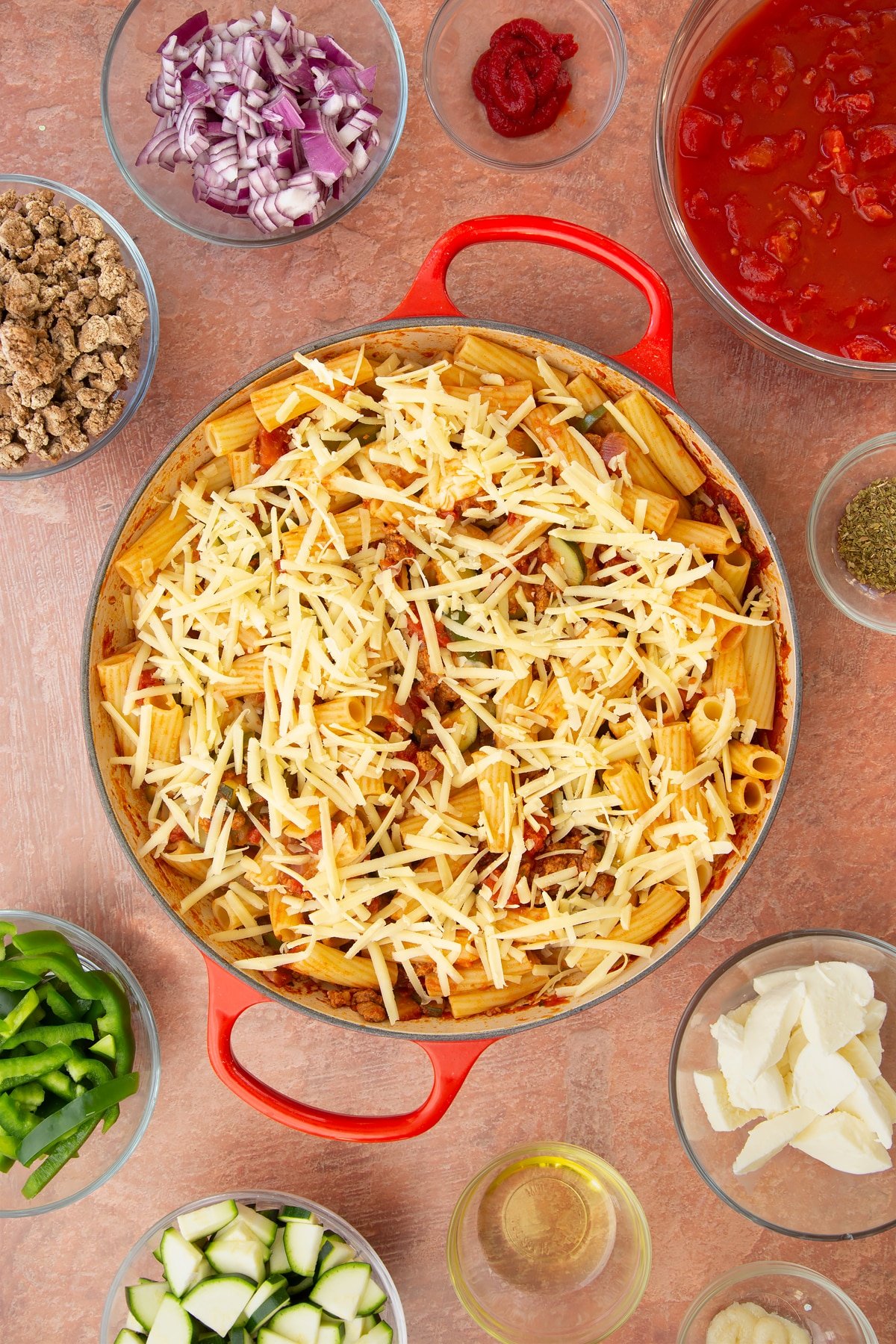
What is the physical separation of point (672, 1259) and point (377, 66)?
282 centimetres

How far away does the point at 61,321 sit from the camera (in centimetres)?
196

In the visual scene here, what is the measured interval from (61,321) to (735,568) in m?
1.43

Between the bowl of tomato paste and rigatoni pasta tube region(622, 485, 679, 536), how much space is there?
46 cm

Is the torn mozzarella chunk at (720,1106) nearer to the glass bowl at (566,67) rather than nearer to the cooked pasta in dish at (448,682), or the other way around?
the cooked pasta in dish at (448,682)

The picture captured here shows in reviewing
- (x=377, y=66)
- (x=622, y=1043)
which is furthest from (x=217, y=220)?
(x=622, y=1043)

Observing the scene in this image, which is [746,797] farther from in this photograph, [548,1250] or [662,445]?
[548,1250]

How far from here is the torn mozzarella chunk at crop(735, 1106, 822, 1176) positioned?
6.77 ft

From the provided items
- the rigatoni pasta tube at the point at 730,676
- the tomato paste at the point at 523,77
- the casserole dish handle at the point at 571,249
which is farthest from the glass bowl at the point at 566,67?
the rigatoni pasta tube at the point at 730,676

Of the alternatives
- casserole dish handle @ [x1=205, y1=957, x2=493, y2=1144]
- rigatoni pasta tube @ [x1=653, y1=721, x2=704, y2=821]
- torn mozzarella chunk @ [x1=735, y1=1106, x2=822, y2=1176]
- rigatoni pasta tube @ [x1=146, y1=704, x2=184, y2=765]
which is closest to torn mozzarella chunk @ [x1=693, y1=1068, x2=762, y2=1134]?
torn mozzarella chunk @ [x1=735, y1=1106, x2=822, y2=1176]

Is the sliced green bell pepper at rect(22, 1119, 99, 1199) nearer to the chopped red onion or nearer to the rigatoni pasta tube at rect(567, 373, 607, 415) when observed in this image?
the rigatoni pasta tube at rect(567, 373, 607, 415)

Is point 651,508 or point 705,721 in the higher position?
point 651,508

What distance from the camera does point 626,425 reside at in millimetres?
1927

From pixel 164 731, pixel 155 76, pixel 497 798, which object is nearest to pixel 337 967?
pixel 497 798

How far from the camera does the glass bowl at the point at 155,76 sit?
7.00 feet
